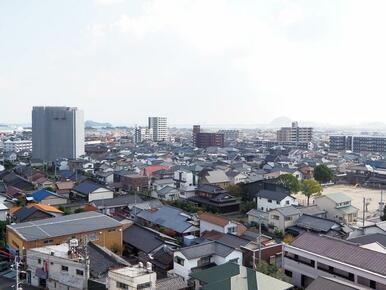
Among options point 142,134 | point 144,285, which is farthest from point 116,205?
point 142,134

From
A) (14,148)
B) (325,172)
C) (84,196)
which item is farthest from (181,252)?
(14,148)

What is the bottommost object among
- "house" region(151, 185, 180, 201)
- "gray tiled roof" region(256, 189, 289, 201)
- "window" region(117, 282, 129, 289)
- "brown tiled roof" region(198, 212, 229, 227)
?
"house" region(151, 185, 180, 201)

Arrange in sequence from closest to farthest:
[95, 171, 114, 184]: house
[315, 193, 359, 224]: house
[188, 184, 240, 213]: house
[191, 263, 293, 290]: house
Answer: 1. [191, 263, 293, 290]: house
2. [315, 193, 359, 224]: house
3. [188, 184, 240, 213]: house
4. [95, 171, 114, 184]: house

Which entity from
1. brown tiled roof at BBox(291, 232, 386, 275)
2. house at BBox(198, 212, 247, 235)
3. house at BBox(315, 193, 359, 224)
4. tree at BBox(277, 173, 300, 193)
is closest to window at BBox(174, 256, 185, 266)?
brown tiled roof at BBox(291, 232, 386, 275)

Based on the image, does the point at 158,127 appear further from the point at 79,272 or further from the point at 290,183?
the point at 79,272

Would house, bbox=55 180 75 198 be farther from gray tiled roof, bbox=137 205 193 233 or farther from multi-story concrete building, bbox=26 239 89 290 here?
A: multi-story concrete building, bbox=26 239 89 290

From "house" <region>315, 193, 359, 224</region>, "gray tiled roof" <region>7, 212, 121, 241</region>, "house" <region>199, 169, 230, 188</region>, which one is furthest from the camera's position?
"house" <region>199, 169, 230, 188</region>
